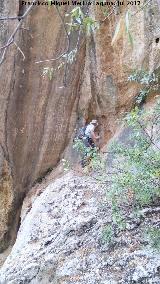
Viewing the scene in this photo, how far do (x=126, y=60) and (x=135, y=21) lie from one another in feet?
2.25

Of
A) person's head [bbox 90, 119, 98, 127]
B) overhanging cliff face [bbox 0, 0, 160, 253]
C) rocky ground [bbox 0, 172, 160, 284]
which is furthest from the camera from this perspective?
person's head [bbox 90, 119, 98, 127]

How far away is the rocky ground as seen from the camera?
14.4 feet

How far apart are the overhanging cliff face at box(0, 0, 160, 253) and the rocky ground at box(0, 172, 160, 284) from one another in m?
1.88

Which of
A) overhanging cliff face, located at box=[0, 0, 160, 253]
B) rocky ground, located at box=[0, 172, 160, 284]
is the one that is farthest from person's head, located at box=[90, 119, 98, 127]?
rocky ground, located at box=[0, 172, 160, 284]

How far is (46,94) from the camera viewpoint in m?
8.21

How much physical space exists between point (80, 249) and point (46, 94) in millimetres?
3893

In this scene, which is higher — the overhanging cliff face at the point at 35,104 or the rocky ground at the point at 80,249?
the overhanging cliff face at the point at 35,104

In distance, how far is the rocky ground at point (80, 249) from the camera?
14.4 ft

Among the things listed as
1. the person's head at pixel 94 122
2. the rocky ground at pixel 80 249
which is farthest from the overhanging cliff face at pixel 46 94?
the rocky ground at pixel 80 249

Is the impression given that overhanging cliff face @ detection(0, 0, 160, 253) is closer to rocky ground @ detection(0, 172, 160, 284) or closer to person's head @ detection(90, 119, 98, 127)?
person's head @ detection(90, 119, 98, 127)

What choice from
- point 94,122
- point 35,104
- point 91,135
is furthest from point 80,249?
point 35,104

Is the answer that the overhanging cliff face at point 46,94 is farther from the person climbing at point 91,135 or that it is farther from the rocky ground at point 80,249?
the rocky ground at point 80,249

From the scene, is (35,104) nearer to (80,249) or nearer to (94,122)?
(94,122)

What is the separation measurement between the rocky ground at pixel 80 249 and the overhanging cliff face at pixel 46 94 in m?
1.88
